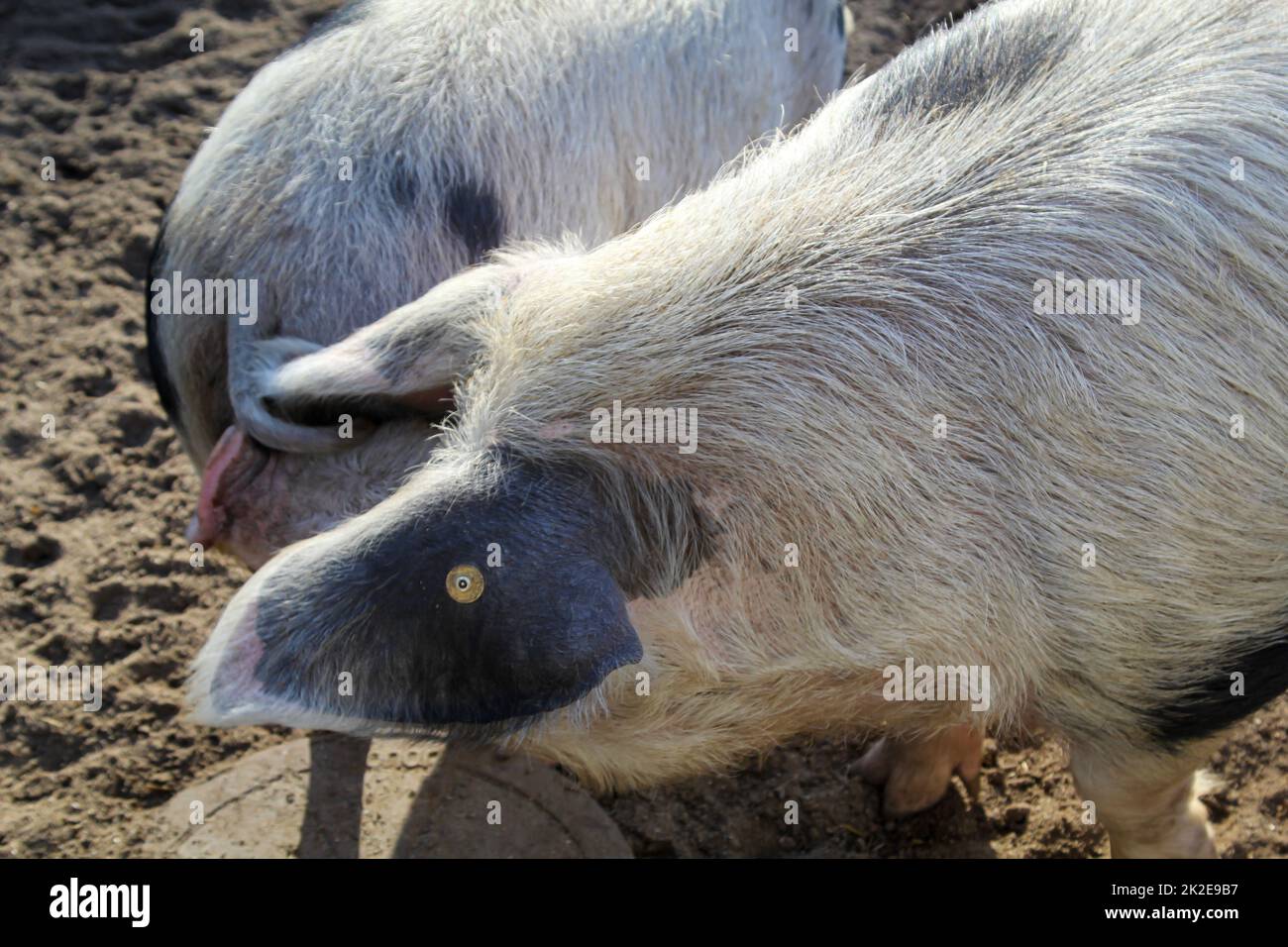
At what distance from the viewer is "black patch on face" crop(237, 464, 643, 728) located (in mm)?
1918

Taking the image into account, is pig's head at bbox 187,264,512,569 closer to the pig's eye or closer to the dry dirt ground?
the pig's eye

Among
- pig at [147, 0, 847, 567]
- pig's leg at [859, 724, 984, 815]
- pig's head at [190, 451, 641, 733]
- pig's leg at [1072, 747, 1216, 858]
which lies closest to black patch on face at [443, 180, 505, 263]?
pig at [147, 0, 847, 567]

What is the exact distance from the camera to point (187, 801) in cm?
313

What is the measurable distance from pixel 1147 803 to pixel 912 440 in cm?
111

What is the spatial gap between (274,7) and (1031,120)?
165 inches

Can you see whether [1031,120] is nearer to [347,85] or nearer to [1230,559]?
[1230,559]

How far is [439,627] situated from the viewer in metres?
1.93

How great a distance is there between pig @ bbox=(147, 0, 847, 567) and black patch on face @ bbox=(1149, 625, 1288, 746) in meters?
1.57

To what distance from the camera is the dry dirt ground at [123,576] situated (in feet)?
10.6

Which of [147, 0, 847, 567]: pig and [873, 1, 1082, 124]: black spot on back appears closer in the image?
[873, 1, 1082, 124]: black spot on back

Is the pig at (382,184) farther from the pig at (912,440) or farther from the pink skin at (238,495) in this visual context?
the pig at (912,440)

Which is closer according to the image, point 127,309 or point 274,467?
point 274,467

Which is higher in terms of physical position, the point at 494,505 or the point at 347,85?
the point at 347,85
